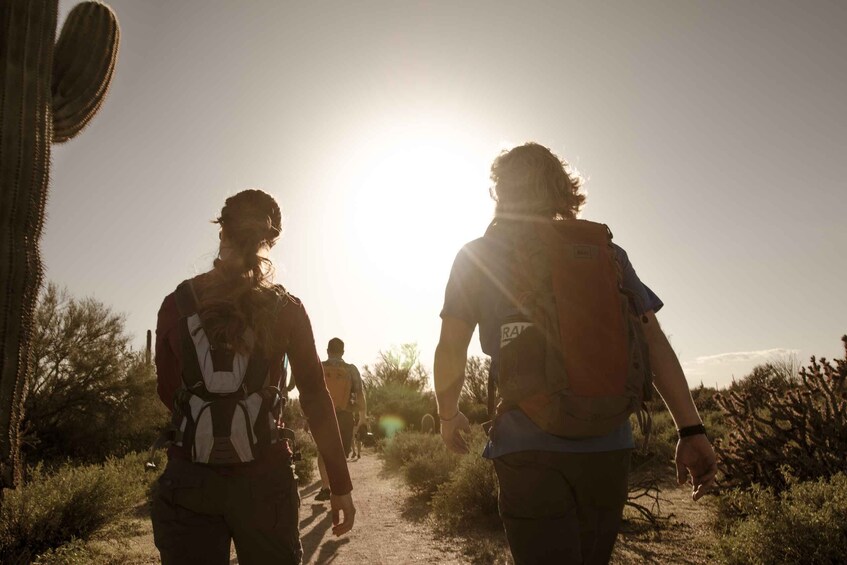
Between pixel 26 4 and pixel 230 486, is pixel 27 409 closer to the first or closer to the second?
pixel 26 4

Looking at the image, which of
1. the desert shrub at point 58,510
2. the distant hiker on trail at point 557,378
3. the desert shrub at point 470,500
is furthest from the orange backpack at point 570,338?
the desert shrub at point 470,500

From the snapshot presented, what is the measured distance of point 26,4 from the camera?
8156 mm

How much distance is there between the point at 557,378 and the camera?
1853 millimetres

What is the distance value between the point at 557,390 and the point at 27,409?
1813 cm

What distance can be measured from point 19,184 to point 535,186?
7200 millimetres

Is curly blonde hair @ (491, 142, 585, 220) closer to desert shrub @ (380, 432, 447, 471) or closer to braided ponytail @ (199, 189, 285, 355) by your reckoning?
braided ponytail @ (199, 189, 285, 355)

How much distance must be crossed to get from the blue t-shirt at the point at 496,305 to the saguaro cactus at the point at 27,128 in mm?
6617

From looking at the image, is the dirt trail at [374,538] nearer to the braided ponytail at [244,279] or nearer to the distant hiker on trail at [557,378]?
the distant hiker on trail at [557,378]

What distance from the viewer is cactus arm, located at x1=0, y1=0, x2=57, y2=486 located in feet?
22.7

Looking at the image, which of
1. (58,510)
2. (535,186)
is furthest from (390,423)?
(535,186)

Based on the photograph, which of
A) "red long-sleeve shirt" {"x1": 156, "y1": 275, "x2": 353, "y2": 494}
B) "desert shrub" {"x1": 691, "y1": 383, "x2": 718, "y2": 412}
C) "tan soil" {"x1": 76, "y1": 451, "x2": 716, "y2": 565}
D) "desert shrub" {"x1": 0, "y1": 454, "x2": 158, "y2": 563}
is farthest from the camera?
"desert shrub" {"x1": 691, "y1": 383, "x2": 718, "y2": 412}

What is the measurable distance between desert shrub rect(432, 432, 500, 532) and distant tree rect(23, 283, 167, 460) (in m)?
11.8

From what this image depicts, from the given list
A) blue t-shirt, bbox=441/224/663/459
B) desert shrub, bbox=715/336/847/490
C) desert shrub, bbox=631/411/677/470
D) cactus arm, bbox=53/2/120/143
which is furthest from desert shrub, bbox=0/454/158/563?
desert shrub, bbox=631/411/677/470

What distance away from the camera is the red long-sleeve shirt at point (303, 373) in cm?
204
